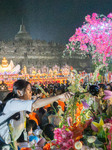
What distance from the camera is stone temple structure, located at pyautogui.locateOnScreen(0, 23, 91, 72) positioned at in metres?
34.4

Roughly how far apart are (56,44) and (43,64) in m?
4.43

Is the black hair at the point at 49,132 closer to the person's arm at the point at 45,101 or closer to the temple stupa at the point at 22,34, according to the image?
the person's arm at the point at 45,101

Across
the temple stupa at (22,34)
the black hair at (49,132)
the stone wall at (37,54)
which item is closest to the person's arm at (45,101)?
the black hair at (49,132)

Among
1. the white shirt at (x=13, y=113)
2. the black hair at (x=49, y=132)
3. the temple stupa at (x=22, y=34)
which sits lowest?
the black hair at (x=49, y=132)

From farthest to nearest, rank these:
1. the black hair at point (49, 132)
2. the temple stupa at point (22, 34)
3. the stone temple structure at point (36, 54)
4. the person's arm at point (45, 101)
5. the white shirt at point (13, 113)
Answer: the temple stupa at point (22, 34), the stone temple structure at point (36, 54), the black hair at point (49, 132), the white shirt at point (13, 113), the person's arm at point (45, 101)

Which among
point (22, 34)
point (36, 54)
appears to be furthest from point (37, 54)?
point (22, 34)

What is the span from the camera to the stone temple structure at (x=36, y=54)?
34.4 meters

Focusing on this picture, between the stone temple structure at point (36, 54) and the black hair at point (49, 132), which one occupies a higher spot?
the stone temple structure at point (36, 54)

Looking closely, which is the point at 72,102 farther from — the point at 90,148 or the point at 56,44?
the point at 56,44

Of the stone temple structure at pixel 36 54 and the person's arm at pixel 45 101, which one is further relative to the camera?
the stone temple structure at pixel 36 54

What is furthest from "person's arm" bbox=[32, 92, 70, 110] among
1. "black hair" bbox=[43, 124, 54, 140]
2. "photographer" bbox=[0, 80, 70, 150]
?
"black hair" bbox=[43, 124, 54, 140]

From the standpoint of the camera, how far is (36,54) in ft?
118

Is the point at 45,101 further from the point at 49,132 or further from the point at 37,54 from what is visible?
the point at 37,54

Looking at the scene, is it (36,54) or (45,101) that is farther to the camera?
(36,54)
